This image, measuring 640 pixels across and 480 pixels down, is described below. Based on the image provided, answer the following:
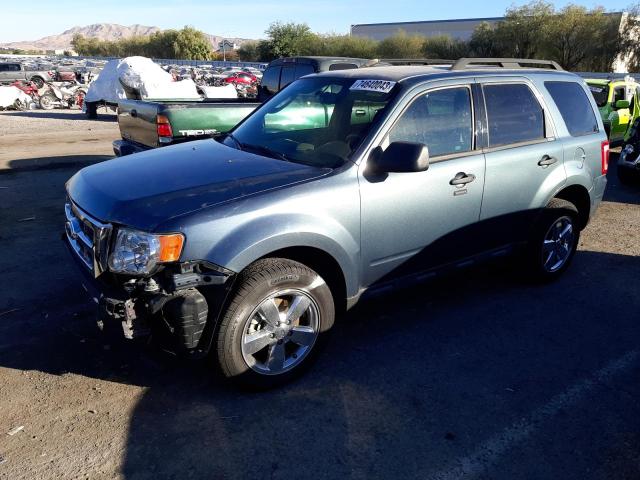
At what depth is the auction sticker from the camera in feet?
13.1

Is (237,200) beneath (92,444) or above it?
above

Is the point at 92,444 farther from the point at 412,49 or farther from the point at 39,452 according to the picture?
the point at 412,49

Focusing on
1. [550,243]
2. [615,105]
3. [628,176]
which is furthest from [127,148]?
[615,105]

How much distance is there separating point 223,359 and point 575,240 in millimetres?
3829

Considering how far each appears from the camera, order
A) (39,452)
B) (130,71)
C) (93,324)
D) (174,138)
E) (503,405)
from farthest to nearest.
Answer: (130,71) < (174,138) < (93,324) < (503,405) < (39,452)

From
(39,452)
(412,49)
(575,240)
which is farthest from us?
(412,49)

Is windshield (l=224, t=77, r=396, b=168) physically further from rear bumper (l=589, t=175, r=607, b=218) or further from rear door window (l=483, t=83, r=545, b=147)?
rear bumper (l=589, t=175, r=607, b=218)

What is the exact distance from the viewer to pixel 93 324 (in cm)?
425

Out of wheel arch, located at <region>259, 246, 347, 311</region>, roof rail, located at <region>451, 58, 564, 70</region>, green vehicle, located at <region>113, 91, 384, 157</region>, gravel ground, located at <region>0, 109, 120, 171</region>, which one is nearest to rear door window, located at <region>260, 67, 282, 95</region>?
green vehicle, located at <region>113, 91, 384, 157</region>

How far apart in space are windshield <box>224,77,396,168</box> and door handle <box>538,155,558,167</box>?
1572mm

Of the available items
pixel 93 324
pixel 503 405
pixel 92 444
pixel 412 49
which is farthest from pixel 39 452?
pixel 412 49

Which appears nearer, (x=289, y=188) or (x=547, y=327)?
(x=289, y=188)

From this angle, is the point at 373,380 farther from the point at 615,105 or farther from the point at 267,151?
the point at 615,105

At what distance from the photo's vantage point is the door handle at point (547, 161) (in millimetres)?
4672
